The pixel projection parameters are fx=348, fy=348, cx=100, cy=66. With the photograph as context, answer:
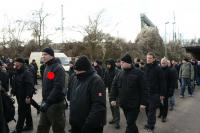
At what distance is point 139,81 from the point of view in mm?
7105

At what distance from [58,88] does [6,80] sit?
3.66m

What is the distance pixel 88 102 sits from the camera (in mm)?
4855

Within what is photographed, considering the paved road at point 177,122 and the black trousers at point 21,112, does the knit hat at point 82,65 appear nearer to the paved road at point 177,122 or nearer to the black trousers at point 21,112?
the black trousers at point 21,112

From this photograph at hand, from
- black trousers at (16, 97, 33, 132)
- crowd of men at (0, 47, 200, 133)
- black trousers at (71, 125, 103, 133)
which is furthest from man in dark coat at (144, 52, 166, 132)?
black trousers at (71, 125, 103, 133)

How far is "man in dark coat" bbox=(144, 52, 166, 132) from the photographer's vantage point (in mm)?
8695

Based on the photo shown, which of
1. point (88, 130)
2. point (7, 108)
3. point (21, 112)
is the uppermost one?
point (7, 108)

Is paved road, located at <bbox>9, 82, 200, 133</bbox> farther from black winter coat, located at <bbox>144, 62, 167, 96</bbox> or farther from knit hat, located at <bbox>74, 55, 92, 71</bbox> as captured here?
knit hat, located at <bbox>74, 55, 92, 71</bbox>

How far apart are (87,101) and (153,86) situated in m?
4.20

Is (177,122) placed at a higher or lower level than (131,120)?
lower

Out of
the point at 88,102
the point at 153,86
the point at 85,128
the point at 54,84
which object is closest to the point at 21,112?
the point at 54,84

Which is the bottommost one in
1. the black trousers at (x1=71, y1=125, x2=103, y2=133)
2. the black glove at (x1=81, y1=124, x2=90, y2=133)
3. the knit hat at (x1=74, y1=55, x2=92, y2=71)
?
the black trousers at (x1=71, y1=125, x2=103, y2=133)

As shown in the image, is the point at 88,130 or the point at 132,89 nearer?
the point at 88,130

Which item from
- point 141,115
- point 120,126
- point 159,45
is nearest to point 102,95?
point 120,126

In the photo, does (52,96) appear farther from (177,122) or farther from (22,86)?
(177,122)
